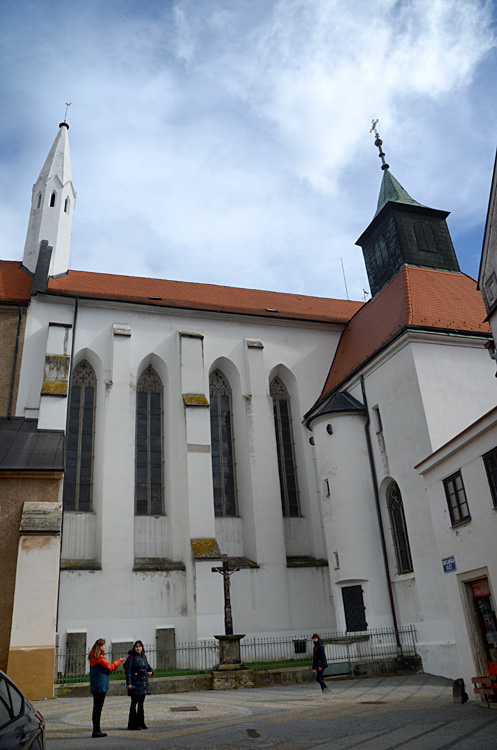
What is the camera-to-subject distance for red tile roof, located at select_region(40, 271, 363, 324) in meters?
22.1

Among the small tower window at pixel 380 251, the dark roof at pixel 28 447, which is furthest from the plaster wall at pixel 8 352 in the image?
the small tower window at pixel 380 251

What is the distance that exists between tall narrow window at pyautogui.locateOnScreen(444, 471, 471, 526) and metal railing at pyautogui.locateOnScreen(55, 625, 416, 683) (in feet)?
19.7

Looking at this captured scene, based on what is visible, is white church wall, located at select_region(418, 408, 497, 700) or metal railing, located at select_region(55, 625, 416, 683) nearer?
white church wall, located at select_region(418, 408, 497, 700)

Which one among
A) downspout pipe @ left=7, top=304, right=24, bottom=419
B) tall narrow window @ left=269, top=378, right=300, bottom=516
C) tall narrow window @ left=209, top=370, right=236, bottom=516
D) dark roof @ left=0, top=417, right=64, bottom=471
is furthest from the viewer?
tall narrow window @ left=269, top=378, right=300, bottom=516

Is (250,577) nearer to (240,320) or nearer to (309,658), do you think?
(309,658)

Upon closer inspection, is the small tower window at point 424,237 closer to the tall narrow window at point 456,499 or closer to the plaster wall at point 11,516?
the tall narrow window at point 456,499

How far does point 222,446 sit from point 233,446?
402mm

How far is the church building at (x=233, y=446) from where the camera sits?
1564 cm

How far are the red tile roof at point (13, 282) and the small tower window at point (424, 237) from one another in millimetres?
15378

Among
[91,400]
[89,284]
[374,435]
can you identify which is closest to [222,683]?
[374,435]

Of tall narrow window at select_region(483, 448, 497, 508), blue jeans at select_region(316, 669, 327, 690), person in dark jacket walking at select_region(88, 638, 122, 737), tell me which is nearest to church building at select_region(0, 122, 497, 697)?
blue jeans at select_region(316, 669, 327, 690)

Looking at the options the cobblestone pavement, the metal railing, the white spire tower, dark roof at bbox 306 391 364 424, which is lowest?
the cobblestone pavement

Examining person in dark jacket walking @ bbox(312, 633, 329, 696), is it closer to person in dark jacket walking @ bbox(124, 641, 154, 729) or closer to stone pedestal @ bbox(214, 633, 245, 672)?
stone pedestal @ bbox(214, 633, 245, 672)

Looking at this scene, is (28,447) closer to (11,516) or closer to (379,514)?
(11,516)
